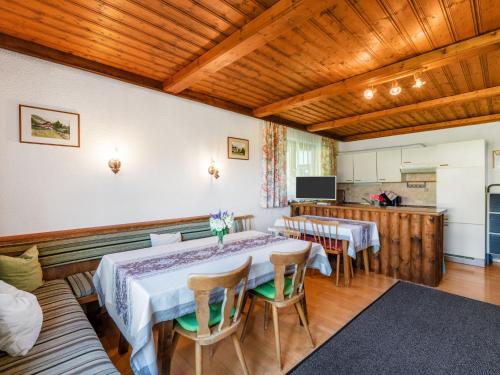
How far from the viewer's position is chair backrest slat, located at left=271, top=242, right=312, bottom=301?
1.75 metres

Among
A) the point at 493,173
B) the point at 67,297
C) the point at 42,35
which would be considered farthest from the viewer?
the point at 493,173

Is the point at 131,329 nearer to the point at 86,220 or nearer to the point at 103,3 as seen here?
the point at 86,220

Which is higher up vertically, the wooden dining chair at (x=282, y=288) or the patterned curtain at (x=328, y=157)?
the patterned curtain at (x=328, y=157)

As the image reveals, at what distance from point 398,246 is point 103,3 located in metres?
4.20

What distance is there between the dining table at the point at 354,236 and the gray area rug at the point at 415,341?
637 millimetres

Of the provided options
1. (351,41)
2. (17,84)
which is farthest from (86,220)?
(351,41)

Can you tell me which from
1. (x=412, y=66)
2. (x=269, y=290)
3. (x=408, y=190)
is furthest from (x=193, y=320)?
(x=408, y=190)

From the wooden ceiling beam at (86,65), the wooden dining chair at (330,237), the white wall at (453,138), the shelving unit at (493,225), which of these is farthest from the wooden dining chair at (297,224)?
the white wall at (453,138)

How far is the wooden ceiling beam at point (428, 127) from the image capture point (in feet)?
14.5

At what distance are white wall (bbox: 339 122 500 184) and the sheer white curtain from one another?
1.29 m

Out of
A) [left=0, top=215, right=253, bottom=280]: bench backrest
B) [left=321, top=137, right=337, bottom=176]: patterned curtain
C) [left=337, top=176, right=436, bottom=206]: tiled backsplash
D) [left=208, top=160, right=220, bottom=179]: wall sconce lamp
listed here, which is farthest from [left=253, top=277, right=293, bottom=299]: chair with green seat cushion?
[left=337, top=176, right=436, bottom=206]: tiled backsplash

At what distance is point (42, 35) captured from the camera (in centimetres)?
212

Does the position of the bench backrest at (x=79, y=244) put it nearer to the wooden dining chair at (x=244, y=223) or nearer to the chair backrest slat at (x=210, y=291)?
the wooden dining chair at (x=244, y=223)

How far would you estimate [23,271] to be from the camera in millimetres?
1960
